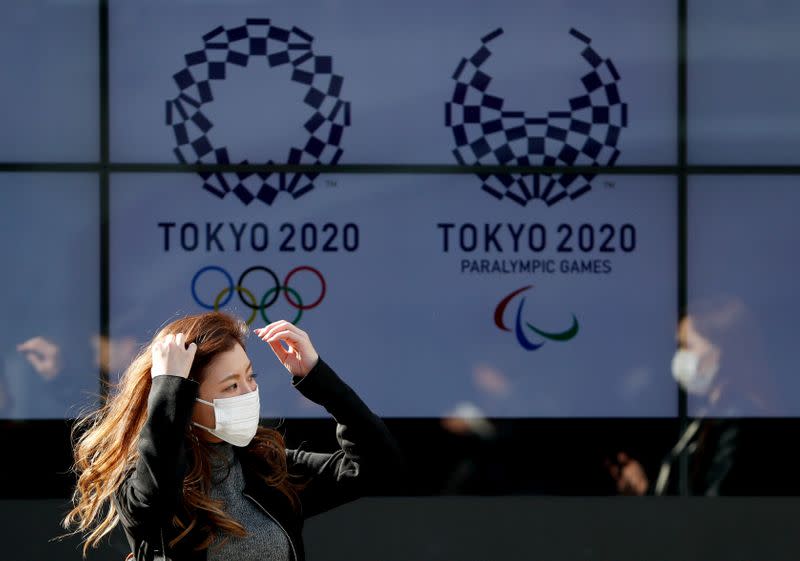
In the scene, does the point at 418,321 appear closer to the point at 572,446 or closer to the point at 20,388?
the point at 572,446

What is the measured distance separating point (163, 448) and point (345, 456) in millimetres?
607

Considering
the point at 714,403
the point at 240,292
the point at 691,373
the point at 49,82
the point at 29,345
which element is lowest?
the point at 714,403

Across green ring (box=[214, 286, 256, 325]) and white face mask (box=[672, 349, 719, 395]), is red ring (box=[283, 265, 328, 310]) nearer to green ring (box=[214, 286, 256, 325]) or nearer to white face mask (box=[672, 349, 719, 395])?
green ring (box=[214, 286, 256, 325])

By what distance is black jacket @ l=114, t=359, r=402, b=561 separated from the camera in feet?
7.88

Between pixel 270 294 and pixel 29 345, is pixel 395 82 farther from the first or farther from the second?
pixel 29 345

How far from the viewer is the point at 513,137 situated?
6820 mm

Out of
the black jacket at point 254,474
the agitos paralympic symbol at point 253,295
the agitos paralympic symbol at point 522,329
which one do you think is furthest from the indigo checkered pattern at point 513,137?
the black jacket at point 254,474

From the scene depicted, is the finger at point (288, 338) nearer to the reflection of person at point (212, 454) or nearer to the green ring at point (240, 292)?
the reflection of person at point (212, 454)

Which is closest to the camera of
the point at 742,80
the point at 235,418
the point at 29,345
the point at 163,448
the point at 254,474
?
the point at 163,448

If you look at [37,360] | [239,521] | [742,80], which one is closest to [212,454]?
[239,521]

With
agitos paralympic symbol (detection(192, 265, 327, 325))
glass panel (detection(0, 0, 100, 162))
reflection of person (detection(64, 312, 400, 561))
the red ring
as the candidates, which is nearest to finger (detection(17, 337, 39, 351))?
agitos paralympic symbol (detection(192, 265, 327, 325))

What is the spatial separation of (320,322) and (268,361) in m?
0.44

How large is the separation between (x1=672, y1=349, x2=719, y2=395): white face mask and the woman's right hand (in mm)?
4955

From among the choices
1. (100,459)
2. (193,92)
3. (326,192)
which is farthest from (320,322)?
(100,459)
